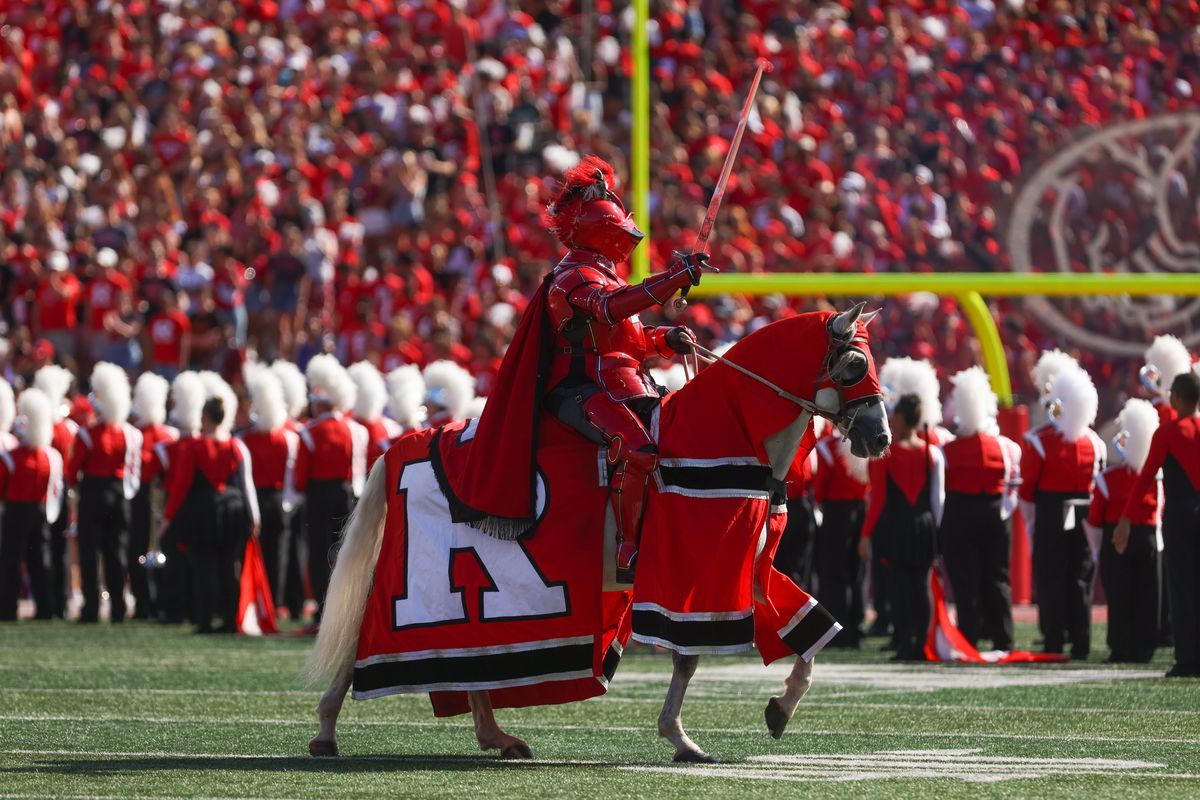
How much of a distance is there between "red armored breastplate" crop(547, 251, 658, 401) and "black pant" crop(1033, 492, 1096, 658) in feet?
19.8

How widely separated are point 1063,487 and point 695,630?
6550 millimetres

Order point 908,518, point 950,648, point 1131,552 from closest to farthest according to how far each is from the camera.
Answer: point 1131,552
point 950,648
point 908,518

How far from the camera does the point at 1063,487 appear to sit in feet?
45.1

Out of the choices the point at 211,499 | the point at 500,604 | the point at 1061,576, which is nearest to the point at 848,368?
Result: the point at 500,604

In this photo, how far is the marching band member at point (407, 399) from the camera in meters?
16.1

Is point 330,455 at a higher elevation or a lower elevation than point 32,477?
higher

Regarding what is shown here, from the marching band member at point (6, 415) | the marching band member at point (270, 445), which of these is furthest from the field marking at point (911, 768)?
the marching band member at point (6, 415)

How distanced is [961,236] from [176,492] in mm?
5930

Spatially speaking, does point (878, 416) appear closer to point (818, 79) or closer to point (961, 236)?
point (961, 236)

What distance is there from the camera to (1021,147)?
16.9 m

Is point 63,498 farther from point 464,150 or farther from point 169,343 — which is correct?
point 464,150

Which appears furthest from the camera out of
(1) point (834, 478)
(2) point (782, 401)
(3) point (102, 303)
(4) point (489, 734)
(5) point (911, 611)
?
(3) point (102, 303)

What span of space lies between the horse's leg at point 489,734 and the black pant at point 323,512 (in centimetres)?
750

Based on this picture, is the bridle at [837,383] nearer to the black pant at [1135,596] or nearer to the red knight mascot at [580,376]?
the red knight mascot at [580,376]
